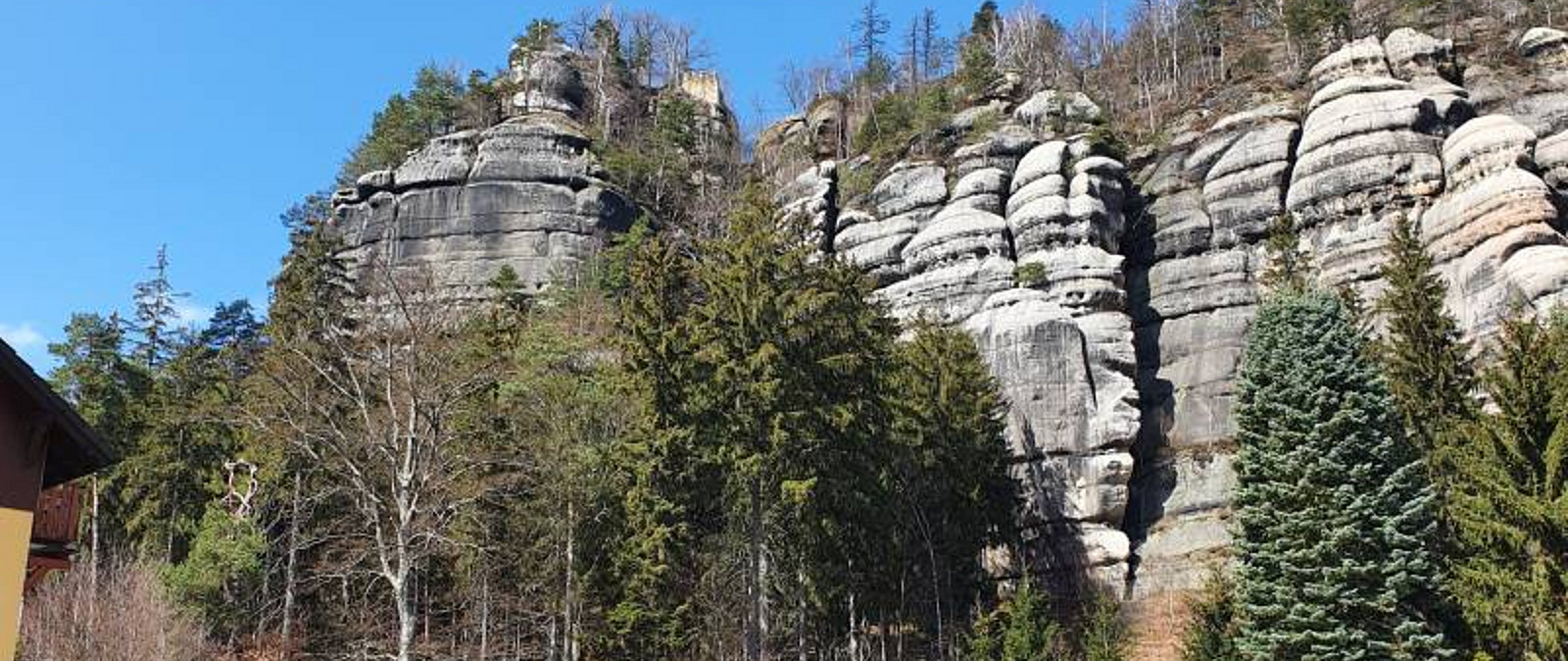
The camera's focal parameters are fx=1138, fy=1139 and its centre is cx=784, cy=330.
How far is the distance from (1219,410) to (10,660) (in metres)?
36.0

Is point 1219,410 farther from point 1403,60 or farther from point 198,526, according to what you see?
point 198,526

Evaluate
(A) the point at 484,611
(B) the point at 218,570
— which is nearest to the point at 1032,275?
(A) the point at 484,611

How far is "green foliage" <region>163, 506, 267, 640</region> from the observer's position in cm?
3131

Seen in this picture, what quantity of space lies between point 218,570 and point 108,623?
5.50 meters

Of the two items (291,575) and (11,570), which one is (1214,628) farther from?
(11,570)

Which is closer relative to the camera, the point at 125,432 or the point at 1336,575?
the point at 1336,575

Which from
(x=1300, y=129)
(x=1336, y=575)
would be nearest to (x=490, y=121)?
(x=1300, y=129)

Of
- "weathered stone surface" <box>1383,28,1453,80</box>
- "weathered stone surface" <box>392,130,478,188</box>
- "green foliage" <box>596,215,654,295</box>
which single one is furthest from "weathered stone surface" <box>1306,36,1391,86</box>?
"weathered stone surface" <box>392,130,478,188</box>

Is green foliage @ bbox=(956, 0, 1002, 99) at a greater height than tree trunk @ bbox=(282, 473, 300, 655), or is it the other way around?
green foliage @ bbox=(956, 0, 1002, 99)

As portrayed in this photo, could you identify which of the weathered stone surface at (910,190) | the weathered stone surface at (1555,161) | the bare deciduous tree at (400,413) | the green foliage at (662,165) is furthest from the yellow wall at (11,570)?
the green foliage at (662,165)

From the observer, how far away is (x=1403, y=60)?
44.6 metres

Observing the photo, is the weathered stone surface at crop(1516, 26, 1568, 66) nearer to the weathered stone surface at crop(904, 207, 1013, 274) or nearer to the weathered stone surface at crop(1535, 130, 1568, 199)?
the weathered stone surface at crop(1535, 130, 1568, 199)

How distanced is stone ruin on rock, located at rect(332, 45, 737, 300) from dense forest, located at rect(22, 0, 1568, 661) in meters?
15.2

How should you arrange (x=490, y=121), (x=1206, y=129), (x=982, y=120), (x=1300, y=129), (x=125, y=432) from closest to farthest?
(x=125, y=432) < (x=1300, y=129) < (x=1206, y=129) < (x=982, y=120) < (x=490, y=121)
